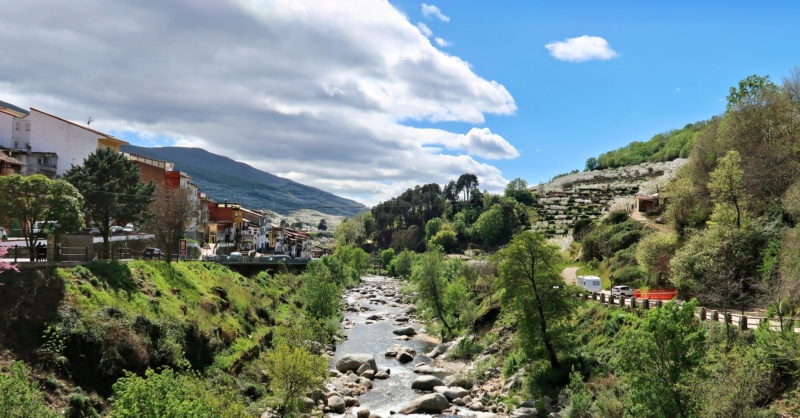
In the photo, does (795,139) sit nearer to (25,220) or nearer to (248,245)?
(25,220)

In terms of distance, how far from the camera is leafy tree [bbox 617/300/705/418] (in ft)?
73.4

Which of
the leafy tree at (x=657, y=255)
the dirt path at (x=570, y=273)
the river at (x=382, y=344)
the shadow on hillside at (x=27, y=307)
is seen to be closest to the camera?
the shadow on hillside at (x=27, y=307)

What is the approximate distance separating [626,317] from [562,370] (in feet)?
21.2

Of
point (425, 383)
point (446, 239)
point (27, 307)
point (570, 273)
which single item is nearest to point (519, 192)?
point (446, 239)

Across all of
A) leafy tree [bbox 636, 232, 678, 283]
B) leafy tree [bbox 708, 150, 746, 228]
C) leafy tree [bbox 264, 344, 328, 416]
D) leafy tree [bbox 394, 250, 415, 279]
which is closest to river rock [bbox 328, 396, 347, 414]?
leafy tree [bbox 264, 344, 328, 416]

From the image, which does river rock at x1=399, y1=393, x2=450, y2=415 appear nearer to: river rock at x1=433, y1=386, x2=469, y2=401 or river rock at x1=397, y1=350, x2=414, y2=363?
river rock at x1=433, y1=386, x2=469, y2=401

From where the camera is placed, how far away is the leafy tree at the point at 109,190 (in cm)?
4909

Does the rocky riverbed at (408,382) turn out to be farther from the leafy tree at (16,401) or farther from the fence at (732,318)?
the leafy tree at (16,401)

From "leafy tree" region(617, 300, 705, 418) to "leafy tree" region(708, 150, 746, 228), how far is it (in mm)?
30140

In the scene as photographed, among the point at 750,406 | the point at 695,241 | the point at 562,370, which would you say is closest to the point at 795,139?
the point at 695,241

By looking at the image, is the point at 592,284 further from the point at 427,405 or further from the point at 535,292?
the point at 427,405

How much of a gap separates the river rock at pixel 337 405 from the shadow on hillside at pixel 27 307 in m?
18.9

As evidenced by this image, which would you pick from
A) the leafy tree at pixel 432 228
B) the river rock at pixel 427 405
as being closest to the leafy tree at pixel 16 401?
the river rock at pixel 427 405

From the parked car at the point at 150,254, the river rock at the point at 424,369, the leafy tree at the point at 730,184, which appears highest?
the leafy tree at the point at 730,184
